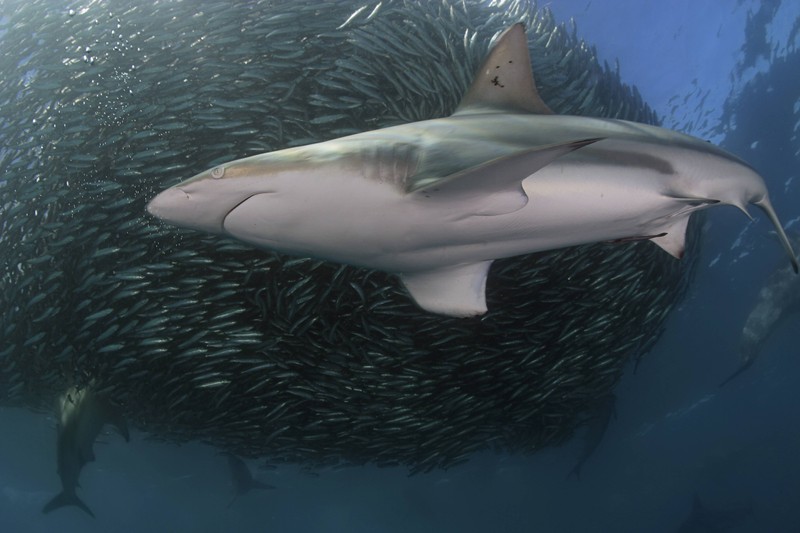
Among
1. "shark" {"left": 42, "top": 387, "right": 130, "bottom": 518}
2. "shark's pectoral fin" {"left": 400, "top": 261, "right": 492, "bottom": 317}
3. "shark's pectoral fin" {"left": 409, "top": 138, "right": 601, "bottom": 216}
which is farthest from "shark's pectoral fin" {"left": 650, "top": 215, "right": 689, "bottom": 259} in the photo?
"shark" {"left": 42, "top": 387, "right": 130, "bottom": 518}

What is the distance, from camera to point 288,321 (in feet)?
24.8

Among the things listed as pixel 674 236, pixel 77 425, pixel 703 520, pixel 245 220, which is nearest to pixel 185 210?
pixel 245 220

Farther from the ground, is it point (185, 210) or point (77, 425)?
point (185, 210)

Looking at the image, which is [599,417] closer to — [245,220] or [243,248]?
[243,248]

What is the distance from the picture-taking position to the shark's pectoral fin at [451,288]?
11.1 ft

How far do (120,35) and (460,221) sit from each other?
283 inches

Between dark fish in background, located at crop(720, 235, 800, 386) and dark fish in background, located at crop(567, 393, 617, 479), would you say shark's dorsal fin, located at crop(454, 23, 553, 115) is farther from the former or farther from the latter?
dark fish in background, located at crop(720, 235, 800, 386)

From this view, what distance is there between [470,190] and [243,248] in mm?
5365

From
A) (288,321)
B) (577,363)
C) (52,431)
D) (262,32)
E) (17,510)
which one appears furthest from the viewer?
A: (17,510)

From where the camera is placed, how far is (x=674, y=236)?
3707 mm

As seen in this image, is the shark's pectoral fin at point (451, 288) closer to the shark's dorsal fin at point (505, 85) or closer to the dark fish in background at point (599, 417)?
the shark's dorsal fin at point (505, 85)

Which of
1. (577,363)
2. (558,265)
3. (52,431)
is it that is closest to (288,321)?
(558,265)

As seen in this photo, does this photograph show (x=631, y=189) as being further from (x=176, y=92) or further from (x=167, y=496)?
(x=167, y=496)

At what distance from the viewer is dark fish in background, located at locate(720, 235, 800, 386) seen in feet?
66.9
